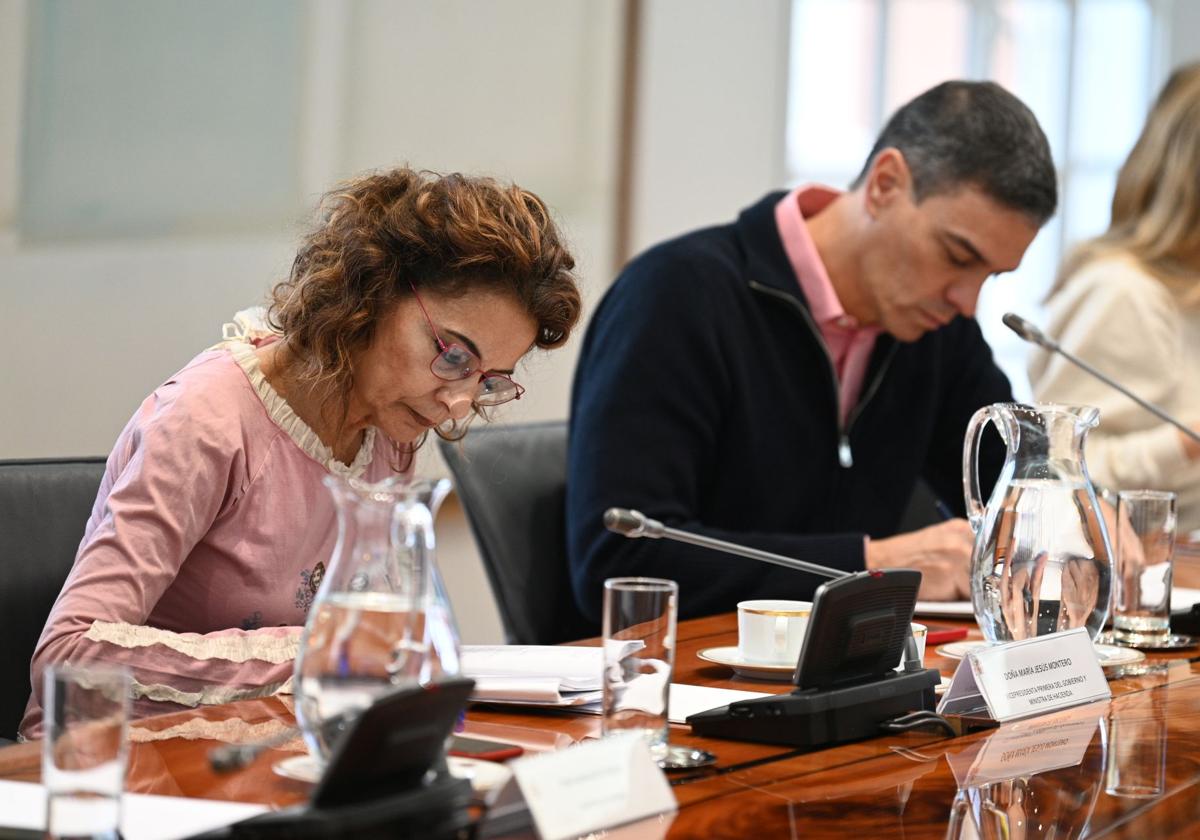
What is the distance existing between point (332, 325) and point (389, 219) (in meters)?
0.12

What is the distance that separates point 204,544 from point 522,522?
660 mm

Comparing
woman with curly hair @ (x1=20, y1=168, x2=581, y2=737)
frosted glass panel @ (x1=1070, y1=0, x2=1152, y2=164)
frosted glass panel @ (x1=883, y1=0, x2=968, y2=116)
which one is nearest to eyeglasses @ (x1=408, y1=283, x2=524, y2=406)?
woman with curly hair @ (x1=20, y1=168, x2=581, y2=737)

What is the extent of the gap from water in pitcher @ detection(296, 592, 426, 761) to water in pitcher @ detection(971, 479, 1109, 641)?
2.36 ft

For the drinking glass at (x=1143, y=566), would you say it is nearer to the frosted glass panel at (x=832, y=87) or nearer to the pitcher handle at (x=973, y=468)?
the pitcher handle at (x=973, y=468)

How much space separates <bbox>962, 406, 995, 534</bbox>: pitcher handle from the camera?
1.42m

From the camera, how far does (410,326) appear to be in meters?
1.42

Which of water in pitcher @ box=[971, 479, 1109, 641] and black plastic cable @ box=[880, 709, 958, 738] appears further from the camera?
water in pitcher @ box=[971, 479, 1109, 641]

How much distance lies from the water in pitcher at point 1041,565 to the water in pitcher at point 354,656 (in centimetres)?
72

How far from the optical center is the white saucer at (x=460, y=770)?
0.83 metres

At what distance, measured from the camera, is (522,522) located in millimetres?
2023

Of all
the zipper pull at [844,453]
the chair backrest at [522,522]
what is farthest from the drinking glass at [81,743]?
→ the zipper pull at [844,453]

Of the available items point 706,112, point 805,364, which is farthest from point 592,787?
point 706,112

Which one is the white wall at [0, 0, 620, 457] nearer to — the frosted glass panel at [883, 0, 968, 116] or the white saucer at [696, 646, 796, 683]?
the white saucer at [696, 646, 796, 683]

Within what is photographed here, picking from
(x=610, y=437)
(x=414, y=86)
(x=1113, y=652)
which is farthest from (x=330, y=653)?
(x=414, y=86)
